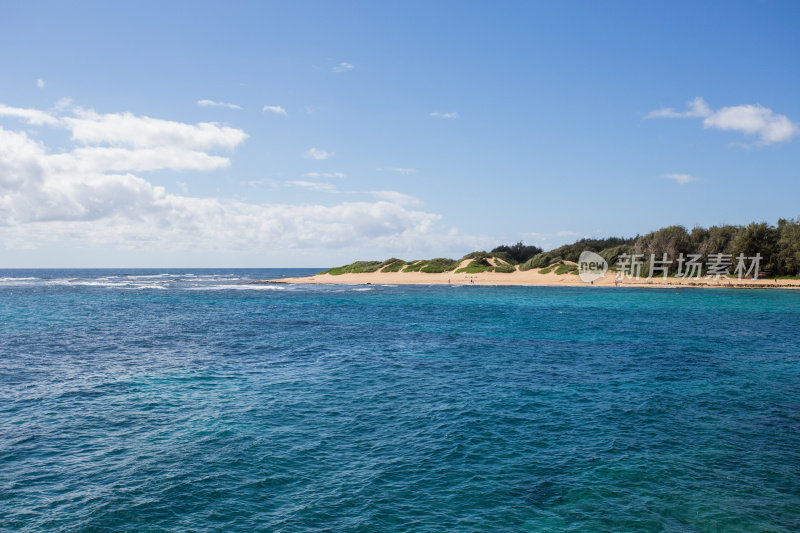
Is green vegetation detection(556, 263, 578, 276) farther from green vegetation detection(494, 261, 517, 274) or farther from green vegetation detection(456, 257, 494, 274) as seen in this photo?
green vegetation detection(456, 257, 494, 274)

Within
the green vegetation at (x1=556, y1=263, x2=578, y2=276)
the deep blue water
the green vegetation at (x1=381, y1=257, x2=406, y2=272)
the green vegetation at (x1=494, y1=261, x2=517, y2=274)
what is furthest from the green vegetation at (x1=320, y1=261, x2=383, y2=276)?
the deep blue water

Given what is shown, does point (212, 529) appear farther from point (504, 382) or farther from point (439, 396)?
point (504, 382)

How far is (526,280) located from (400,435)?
90404 mm

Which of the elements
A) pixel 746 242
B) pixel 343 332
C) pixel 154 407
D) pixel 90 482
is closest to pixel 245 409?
pixel 154 407

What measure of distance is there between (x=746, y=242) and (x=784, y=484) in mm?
87897

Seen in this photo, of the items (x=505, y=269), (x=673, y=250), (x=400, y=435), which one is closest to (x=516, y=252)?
(x=505, y=269)

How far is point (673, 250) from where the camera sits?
91.9m

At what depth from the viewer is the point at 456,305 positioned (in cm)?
5684

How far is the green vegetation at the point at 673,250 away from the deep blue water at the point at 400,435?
64616 mm

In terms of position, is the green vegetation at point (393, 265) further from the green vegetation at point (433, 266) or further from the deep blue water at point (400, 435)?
the deep blue water at point (400, 435)

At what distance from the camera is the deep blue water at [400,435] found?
10039 mm

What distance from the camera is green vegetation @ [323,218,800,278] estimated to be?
273ft

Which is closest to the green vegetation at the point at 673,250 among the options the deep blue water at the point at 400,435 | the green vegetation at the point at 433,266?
the green vegetation at the point at 433,266

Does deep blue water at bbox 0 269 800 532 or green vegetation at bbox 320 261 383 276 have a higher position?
green vegetation at bbox 320 261 383 276
